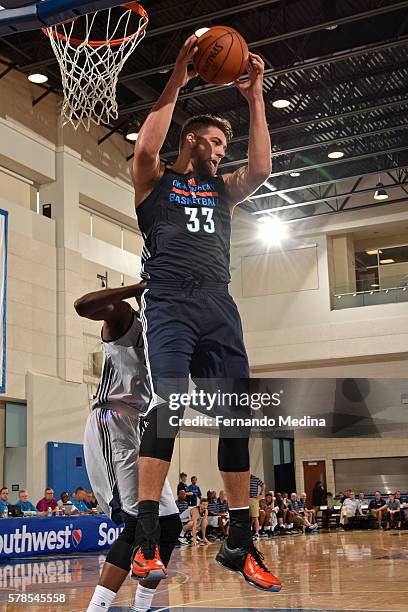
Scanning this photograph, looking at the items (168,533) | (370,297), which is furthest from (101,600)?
(370,297)

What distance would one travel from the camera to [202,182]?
373 cm

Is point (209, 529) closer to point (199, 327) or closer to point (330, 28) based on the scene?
point (330, 28)

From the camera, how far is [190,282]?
356 cm

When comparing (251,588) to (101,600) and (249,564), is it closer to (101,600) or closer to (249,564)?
(101,600)

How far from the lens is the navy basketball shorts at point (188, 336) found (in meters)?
3.39

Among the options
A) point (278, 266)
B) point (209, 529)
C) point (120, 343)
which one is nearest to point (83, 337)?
point (209, 529)

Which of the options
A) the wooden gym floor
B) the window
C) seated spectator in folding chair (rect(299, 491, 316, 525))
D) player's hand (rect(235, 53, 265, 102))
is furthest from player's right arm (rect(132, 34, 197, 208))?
the window

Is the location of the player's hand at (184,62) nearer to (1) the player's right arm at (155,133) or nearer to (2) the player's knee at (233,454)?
(1) the player's right arm at (155,133)

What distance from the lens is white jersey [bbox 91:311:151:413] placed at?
14.4 ft

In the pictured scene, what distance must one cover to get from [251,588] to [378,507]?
14.1 metres

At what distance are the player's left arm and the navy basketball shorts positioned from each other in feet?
1.74

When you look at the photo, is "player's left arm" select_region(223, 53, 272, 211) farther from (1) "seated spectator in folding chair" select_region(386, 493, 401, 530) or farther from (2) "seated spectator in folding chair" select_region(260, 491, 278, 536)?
(1) "seated spectator in folding chair" select_region(386, 493, 401, 530)

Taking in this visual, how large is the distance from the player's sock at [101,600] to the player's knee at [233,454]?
1.08 metres

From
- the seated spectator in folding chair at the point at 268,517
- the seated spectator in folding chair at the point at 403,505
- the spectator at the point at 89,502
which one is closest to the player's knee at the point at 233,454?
the spectator at the point at 89,502
